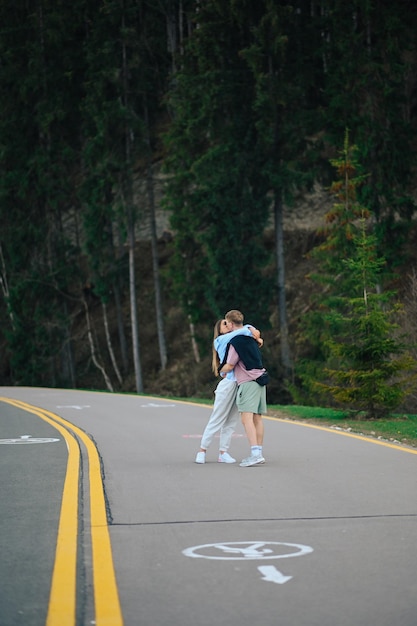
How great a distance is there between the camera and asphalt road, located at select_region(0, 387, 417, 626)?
5750mm

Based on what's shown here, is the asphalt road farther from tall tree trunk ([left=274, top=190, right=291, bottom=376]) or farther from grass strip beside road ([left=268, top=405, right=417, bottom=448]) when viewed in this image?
tall tree trunk ([left=274, top=190, right=291, bottom=376])

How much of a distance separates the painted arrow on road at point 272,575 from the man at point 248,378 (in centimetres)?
608

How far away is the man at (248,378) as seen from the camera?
12.9 meters

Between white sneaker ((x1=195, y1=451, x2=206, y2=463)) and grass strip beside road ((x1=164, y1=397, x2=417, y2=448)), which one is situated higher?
white sneaker ((x1=195, y1=451, x2=206, y2=463))

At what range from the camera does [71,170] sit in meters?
62.0

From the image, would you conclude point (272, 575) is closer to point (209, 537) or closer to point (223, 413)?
point (209, 537)

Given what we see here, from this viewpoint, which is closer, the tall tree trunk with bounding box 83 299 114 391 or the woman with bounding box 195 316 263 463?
the woman with bounding box 195 316 263 463

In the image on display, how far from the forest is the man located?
→ 16474 mm

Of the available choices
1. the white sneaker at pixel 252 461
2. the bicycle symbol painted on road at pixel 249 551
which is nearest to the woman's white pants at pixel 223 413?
the white sneaker at pixel 252 461

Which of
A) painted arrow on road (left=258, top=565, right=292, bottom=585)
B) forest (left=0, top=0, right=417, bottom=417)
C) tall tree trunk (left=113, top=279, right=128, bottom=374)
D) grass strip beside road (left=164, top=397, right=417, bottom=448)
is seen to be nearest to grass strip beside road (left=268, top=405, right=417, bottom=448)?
grass strip beside road (left=164, top=397, right=417, bottom=448)

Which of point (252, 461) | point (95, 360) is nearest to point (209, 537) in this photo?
point (252, 461)

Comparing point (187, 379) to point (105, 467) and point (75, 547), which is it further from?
point (75, 547)

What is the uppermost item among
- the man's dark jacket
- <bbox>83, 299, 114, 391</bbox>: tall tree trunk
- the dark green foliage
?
the dark green foliage

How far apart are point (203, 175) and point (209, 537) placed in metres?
36.5
